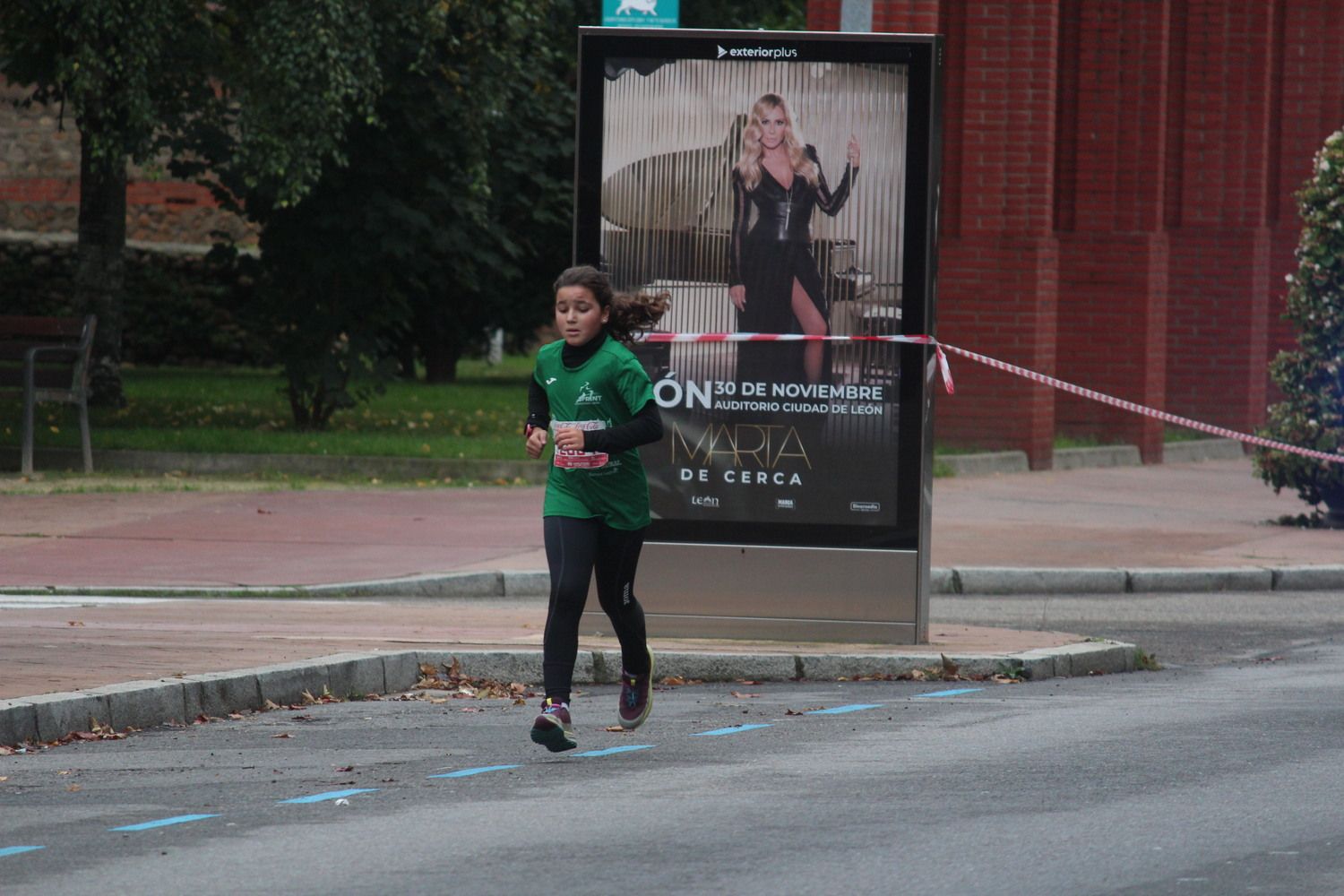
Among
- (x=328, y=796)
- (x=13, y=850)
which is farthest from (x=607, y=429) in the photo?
(x=13, y=850)

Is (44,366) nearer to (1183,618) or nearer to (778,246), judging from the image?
(778,246)

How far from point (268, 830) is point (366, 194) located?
15.0 metres

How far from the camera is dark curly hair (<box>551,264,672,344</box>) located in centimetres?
743

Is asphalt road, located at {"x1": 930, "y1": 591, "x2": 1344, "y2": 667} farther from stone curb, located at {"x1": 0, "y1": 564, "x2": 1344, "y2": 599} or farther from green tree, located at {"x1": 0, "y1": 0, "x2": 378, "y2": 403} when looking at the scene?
green tree, located at {"x1": 0, "y1": 0, "x2": 378, "y2": 403}

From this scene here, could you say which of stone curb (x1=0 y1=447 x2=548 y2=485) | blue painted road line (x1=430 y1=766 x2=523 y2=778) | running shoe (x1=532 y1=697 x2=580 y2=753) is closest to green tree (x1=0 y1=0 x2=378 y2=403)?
stone curb (x1=0 y1=447 x2=548 y2=485)

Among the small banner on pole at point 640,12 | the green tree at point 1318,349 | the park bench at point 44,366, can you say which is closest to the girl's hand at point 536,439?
the small banner on pole at point 640,12

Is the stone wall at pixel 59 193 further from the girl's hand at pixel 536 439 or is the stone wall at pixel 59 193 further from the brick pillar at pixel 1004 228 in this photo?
the girl's hand at pixel 536 439

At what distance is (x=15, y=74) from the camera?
21578 mm

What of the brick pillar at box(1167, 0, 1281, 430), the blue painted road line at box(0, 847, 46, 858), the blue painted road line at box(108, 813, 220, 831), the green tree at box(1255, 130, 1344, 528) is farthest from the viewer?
the brick pillar at box(1167, 0, 1281, 430)

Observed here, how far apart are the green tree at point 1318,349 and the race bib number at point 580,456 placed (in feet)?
33.1

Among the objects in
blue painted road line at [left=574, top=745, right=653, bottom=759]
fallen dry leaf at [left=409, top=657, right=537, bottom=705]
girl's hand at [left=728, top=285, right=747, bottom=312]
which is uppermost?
girl's hand at [left=728, top=285, right=747, bottom=312]

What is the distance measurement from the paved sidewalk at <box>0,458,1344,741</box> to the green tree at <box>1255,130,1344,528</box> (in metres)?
0.48

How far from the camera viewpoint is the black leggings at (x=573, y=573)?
7.42 meters

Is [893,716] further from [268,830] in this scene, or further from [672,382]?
[268,830]
